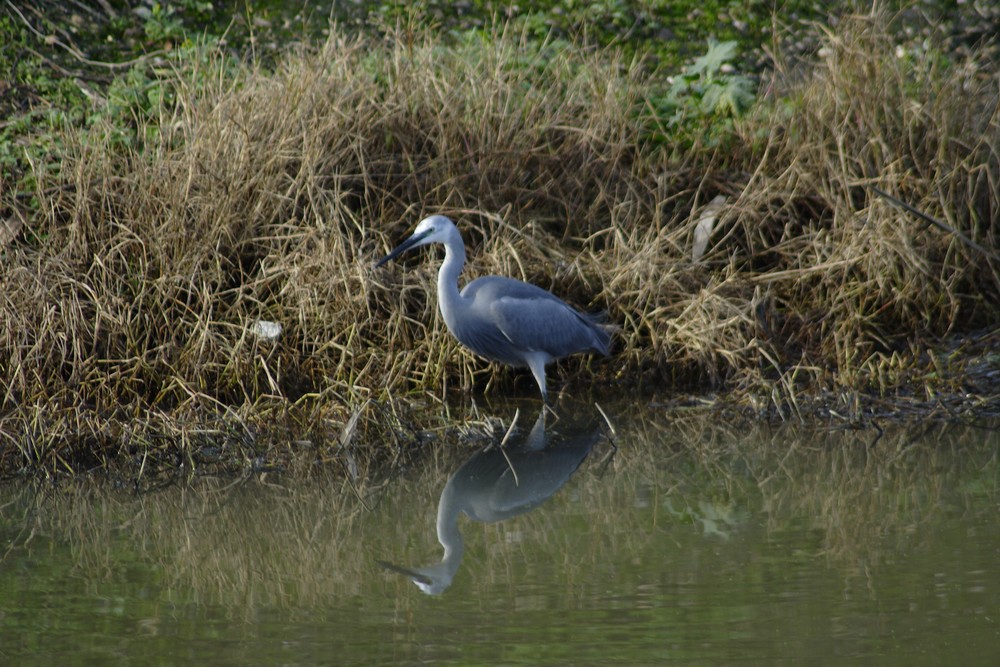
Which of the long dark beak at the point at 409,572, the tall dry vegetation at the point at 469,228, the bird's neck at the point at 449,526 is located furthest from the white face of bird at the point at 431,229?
the long dark beak at the point at 409,572

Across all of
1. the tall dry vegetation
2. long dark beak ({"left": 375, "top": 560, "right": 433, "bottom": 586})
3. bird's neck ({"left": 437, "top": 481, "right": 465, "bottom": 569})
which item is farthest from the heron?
long dark beak ({"left": 375, "top": 560, "right": 433, "bottom": 586})

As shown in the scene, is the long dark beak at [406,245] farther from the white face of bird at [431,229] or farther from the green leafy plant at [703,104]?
the green leafy plant at [703,104]

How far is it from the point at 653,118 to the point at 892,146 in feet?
4.94

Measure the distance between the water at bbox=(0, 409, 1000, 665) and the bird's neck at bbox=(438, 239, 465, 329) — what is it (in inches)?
29.7

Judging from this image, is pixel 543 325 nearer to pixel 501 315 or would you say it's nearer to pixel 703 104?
pixel 501 315

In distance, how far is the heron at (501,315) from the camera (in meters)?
6.26

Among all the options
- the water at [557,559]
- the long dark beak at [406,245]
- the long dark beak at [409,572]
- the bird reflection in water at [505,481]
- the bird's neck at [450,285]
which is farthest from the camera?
the bird's neck at [450,285]

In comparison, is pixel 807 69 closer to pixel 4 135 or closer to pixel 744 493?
pixel 744 493

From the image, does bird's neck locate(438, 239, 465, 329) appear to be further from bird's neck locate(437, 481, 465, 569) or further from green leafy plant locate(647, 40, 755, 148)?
green leafy plant locate(647, 40, 755, 148)

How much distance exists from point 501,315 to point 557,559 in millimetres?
2192

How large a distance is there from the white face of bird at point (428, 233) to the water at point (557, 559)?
1.04 m

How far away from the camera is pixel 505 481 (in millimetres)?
5375

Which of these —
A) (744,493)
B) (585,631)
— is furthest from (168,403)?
(585,631)

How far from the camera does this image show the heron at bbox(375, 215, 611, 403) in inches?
247
